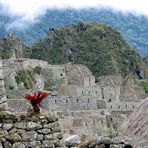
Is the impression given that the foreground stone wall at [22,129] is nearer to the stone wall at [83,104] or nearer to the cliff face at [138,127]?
the cliff face at [138,127]

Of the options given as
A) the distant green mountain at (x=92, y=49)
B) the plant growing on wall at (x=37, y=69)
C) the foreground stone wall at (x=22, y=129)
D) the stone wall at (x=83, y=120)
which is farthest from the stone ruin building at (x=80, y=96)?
the foreground stone wall at (x=22, y=129)

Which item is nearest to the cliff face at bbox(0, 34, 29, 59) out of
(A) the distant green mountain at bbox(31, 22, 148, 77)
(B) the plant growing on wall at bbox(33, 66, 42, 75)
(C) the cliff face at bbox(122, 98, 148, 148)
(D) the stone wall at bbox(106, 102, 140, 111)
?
(A) the distant green mountain at bbox(31, 22, 148, 77)

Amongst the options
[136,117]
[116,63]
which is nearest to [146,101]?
[136,117]

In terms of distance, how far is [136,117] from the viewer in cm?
1177

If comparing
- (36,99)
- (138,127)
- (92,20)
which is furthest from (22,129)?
(92,20)

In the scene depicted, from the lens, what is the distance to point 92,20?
169875mm

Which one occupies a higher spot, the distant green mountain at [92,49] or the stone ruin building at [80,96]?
the distant green mountain at [92,49]

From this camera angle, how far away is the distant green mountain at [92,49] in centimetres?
10325

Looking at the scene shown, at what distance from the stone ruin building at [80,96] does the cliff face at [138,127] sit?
32552 mm

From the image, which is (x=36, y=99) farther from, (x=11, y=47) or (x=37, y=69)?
(x=11, y=47)

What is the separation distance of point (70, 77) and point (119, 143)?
192 feet

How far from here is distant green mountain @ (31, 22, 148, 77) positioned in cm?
10325

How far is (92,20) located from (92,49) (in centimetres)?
5881

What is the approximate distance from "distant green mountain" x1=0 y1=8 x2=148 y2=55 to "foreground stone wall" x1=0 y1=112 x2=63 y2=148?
422ft
